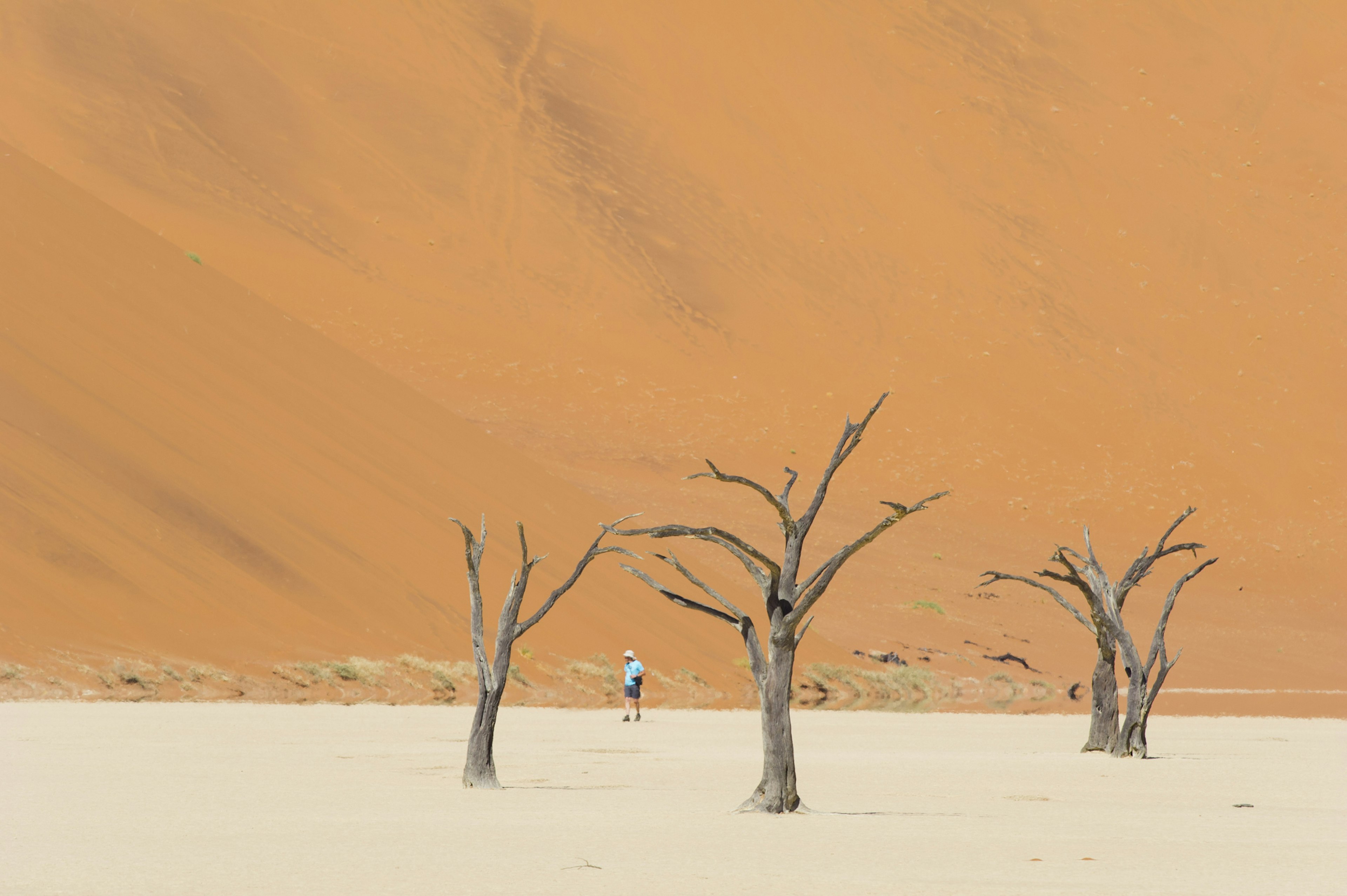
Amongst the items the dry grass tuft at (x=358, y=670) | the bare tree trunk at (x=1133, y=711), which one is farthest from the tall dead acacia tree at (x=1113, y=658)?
the dry grass tuft at (x=358, y=670)

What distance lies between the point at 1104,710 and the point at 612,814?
36.8ft

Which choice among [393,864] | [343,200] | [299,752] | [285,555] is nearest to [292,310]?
[343,200]

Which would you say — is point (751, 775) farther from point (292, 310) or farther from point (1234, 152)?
point (1234, 152)

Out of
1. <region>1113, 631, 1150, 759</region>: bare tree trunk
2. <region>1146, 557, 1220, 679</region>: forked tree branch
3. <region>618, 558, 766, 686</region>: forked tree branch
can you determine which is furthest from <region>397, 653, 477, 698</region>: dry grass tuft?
<region>618, 558, 766, 686</region>: forked tree branch

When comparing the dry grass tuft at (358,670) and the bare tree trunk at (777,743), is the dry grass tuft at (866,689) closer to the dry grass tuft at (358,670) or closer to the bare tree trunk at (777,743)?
the dry grass tuft at (358,670)

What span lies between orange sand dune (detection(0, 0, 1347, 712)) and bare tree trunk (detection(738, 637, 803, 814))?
29.6 metres

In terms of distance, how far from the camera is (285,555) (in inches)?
1265

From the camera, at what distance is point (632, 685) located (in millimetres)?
26469

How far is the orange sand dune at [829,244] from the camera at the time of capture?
173ft

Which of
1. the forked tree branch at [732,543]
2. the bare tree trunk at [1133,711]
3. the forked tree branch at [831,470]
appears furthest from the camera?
the bare tree trunk at [1133,711]

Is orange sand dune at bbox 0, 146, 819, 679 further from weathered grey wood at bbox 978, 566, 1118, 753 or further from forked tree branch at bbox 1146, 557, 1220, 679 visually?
forked tree branch at bbox 1146, 557, 1220, 679

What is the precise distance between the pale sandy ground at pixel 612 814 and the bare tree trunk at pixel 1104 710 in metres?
0.42

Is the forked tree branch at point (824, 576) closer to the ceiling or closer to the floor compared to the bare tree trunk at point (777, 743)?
closer to the ceiling

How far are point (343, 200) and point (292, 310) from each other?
25.6 ft
